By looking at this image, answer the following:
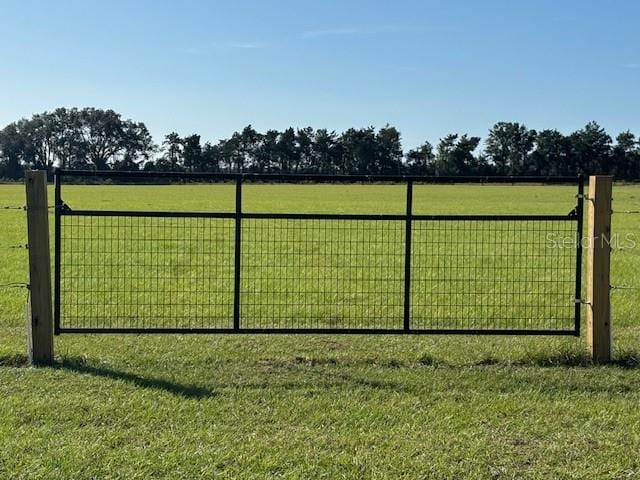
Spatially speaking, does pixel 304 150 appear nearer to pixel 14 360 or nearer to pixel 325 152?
pixel 325 152

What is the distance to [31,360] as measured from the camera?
6406 mm

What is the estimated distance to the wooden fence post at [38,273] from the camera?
21.0ft

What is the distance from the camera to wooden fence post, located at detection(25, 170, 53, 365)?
639cm

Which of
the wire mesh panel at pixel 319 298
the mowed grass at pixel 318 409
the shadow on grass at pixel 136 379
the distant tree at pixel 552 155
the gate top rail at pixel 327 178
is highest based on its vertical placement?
the distant tree at pixel 552 155

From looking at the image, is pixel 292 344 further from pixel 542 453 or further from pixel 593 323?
pixel 542 453

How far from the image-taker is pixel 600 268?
22.1 feet

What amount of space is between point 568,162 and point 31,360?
5228 inches

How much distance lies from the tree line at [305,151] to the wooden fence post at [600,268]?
118850 mm

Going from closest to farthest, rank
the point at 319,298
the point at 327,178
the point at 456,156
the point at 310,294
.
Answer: the point at 327,178 → the point at 319,298 → the point at 310,294 → the point at 456,156

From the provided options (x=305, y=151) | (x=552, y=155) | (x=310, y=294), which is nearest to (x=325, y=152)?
(x=305, y=151)

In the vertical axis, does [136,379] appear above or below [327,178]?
below

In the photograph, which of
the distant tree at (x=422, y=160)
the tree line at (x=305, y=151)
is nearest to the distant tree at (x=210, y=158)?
the tree line at (x=305, y=151)

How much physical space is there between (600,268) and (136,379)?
4136 mm

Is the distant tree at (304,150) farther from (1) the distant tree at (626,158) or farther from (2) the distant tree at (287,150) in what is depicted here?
(1) the distant tree at (626,158)
